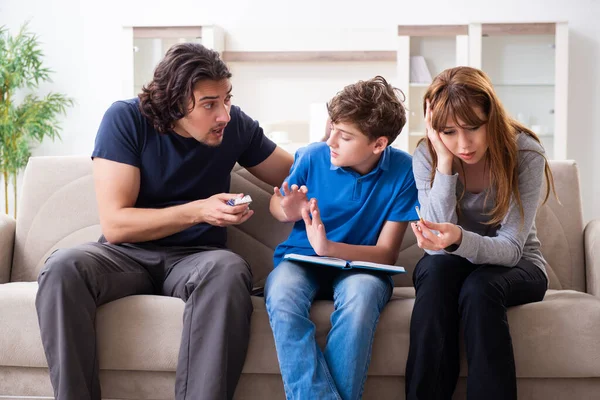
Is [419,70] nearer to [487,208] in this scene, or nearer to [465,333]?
[487,208]

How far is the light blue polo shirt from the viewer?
1962mm

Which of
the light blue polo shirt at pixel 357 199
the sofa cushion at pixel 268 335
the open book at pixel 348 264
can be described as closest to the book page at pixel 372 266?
the open book at pixel 348 264

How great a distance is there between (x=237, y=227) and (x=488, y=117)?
92cm

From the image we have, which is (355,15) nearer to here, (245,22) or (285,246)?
(245,22)

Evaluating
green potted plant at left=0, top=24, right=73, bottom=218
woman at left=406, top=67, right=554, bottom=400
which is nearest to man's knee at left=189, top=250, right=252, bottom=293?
woman at left=406, top=67, right=554, bottom=400

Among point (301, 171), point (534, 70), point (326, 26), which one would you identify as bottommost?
point (301, 171)

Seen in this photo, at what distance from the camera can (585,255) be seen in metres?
2.19

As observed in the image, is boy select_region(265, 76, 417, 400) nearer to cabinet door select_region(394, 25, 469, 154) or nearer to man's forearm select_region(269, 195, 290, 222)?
man's forearm select_region(269, 195, 290, 222)

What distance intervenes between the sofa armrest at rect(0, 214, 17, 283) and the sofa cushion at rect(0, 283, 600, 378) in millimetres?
416

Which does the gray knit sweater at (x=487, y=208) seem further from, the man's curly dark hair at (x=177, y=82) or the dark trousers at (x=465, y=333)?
the man's curly dark hair at (x=177, y=82)

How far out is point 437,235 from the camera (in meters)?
1.69

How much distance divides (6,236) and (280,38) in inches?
128

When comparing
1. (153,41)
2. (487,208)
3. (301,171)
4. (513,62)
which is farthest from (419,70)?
(487,208)

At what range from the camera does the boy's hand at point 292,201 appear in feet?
6.29
